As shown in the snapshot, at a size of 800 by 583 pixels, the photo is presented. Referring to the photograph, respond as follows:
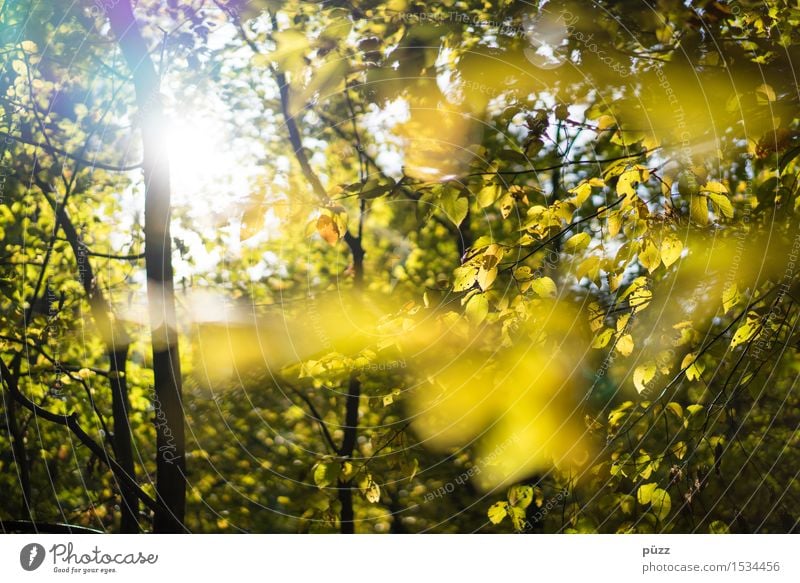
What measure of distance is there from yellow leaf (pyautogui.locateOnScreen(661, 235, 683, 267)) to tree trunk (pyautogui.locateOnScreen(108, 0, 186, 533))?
1.45 metres

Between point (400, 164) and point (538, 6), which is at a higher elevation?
point (538, 6)

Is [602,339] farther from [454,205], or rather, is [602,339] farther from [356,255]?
[356,255]

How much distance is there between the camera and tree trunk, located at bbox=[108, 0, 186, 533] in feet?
5.56

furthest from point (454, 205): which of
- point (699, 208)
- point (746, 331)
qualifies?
point (746, 331)

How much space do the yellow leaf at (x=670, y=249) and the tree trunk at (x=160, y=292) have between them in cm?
145

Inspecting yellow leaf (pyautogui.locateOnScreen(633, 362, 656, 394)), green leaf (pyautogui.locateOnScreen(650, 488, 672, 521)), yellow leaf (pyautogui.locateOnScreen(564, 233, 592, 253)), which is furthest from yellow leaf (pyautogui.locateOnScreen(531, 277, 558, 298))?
green leaf (pyautogui.locateOnScreen(650, 488, 672, 521))

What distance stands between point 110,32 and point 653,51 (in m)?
1.68

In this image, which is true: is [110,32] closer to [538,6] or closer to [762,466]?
[538,6]

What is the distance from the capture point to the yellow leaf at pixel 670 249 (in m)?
1.70

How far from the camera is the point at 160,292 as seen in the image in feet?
5.55
